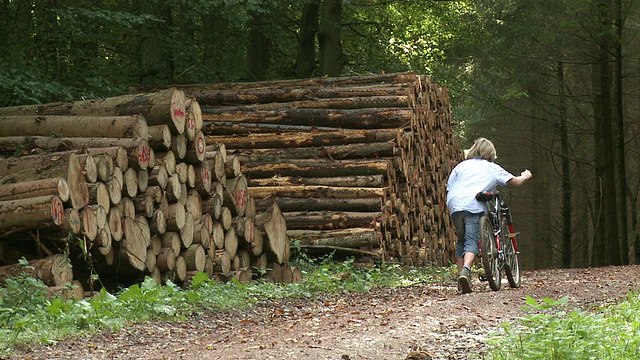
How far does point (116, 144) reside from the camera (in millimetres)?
10031

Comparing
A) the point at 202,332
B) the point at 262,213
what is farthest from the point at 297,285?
the point at 202,332

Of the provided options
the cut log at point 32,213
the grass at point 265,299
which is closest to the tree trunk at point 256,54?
the grass at point 265,299

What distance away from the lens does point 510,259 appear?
35.9 ft

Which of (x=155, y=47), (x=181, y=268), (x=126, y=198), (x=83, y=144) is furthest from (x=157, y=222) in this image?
(x=155, y=47)

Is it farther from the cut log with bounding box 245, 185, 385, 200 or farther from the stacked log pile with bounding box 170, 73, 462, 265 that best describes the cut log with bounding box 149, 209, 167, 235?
the cut log with bounding box 245, 185, 385, 200

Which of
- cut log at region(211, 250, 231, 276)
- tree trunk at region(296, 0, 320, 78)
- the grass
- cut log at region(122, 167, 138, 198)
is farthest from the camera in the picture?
tree trunk at region(296, 0, 320, 78)

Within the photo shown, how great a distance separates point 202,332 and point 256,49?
1687 cm

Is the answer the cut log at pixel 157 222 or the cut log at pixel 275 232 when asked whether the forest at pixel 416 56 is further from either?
the cut log at pixel 157 222

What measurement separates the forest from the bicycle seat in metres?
7.74

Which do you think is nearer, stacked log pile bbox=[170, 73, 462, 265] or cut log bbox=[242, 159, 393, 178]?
stacked log pile bbox=[170, 73, 462, 265]

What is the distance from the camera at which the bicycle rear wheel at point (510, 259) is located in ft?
35.2

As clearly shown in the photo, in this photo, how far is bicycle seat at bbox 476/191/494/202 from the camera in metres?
10.2

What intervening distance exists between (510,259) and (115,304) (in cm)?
492

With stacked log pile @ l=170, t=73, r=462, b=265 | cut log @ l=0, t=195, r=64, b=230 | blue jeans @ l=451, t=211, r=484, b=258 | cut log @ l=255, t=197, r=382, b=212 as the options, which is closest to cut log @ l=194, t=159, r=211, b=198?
stacked log pile @ l=170, t=73, r=462, b=265
